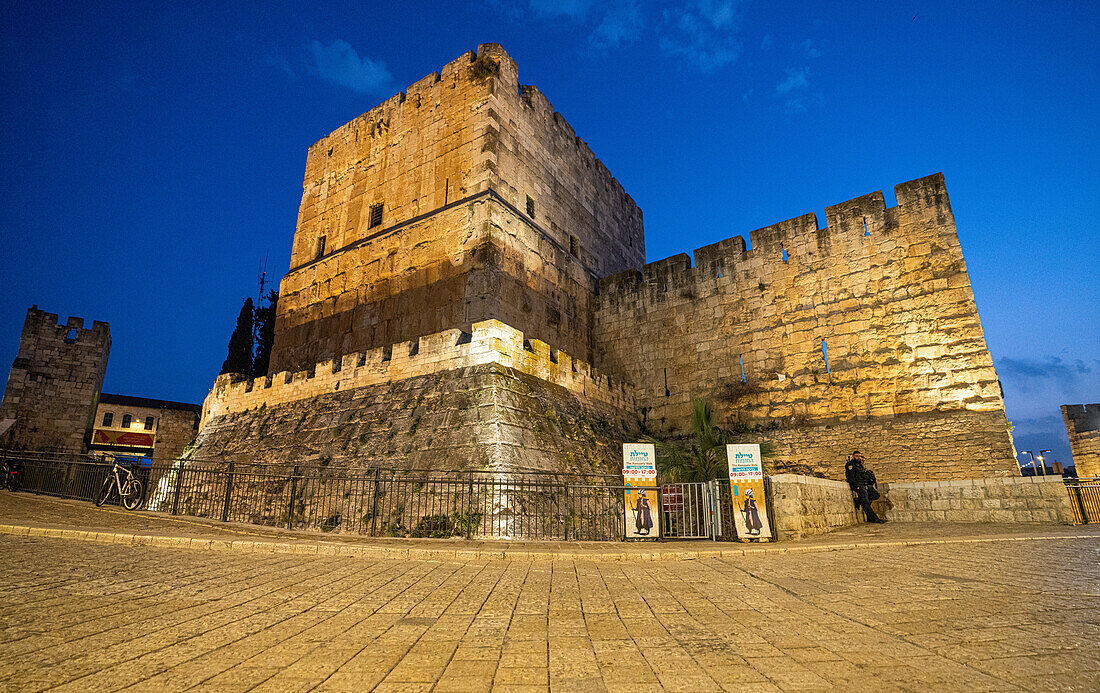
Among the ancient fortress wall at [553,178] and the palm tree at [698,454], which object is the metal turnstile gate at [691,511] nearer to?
the palm tree at [698,454]

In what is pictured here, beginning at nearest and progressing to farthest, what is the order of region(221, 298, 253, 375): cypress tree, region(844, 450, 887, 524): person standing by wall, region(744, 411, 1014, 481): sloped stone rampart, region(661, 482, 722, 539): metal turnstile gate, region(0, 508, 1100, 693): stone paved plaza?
region(0, 508, 1100, 693): stone paved plaza
region(661, 482, 722, 539): metal turnstile gate
region(844, 450, 887, 524): person standing by wall
region(744, 411, 1014, 481): sloped stone rampart
region(221, 298, 253, 375): cypress tree

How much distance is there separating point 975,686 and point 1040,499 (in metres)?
11.8

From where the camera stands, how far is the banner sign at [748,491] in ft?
30.6

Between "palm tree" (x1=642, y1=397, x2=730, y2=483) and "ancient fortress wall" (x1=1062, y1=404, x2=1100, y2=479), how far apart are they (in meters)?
21.8

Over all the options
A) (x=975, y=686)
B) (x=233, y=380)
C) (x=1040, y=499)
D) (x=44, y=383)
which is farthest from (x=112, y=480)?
(x=1040, y=499)

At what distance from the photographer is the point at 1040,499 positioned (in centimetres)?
1084

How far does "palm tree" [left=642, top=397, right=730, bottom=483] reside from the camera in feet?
38.6

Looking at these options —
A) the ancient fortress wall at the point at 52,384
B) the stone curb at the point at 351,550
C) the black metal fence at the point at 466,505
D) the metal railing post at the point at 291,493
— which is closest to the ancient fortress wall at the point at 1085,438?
the black metal fence at the point at 466,505

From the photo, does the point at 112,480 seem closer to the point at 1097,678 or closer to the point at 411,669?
the point at 411,669

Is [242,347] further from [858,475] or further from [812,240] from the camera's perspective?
[858,475]

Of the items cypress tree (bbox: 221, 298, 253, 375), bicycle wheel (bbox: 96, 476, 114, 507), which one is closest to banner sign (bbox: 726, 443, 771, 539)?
bicycle wheel (bbox: 96, 476, 114, 507)

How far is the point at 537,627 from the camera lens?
3.57m

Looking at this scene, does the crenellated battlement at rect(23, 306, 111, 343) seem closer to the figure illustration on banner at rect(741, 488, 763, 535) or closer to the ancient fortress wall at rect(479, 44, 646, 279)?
the ancient fortress wall at rect(479, 44, 646, 279)

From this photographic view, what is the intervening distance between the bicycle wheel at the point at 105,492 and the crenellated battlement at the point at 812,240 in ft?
53.5
